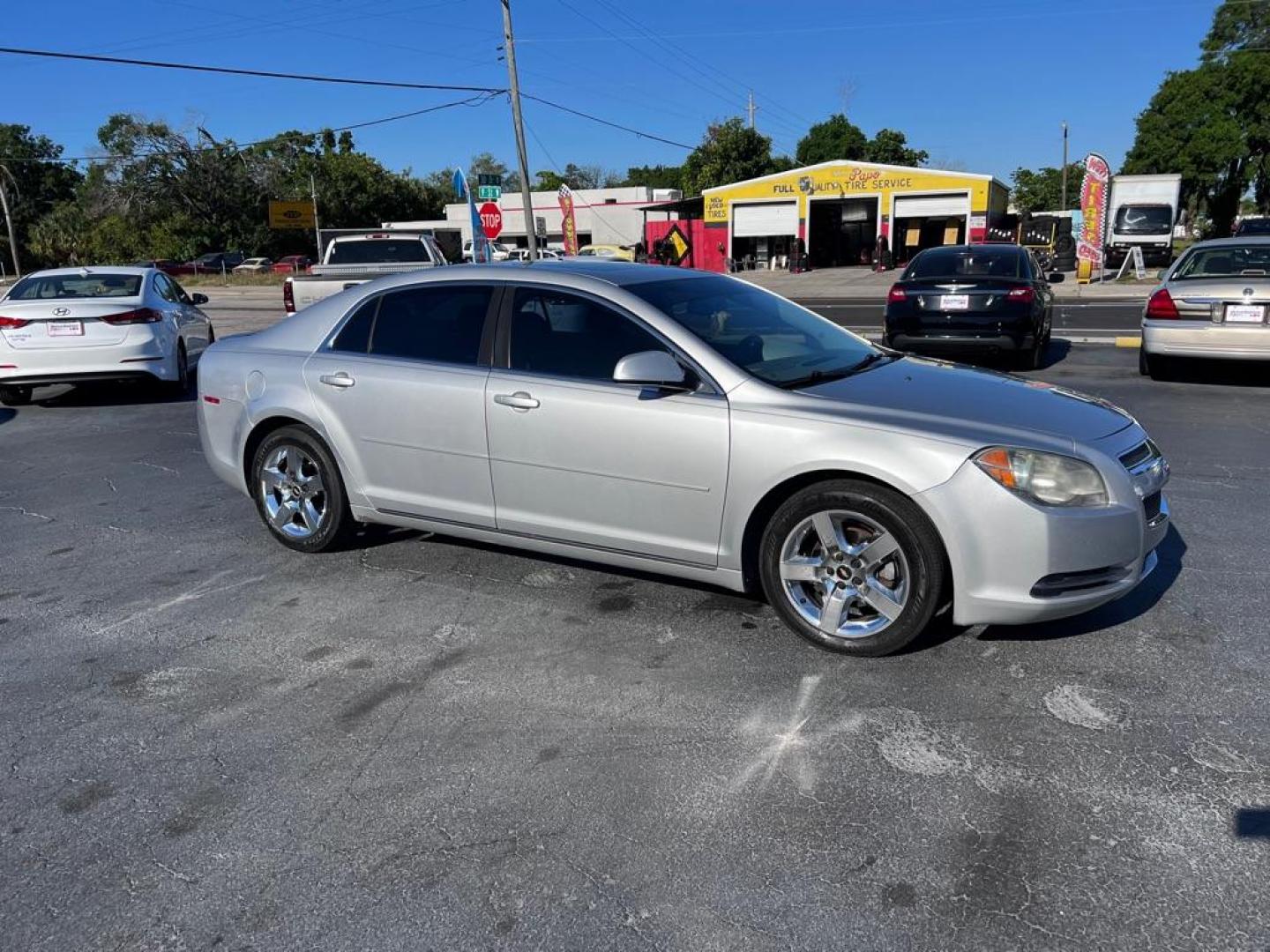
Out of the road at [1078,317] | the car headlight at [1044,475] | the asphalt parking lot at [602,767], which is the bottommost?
the asphalt parking lot at [602,767]

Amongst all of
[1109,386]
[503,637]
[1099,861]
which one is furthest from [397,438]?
[1109,386]

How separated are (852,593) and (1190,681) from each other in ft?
4.18

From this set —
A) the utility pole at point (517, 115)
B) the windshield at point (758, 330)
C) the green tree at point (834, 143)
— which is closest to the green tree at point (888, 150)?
the green tree at point (834, 143)

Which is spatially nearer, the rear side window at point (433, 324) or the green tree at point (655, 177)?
the rear side window at point (433, 324)

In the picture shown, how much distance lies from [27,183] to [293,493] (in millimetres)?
102699

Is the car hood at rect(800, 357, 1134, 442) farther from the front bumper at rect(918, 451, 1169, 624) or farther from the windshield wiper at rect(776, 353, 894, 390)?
the front bumper at rect(918, 451, 1169, 624)

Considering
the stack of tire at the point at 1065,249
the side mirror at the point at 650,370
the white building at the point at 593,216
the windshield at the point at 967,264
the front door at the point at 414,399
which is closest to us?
the side mirror at the point at 650,370

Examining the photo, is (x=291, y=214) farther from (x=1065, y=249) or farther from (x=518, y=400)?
(x=518, y=400)

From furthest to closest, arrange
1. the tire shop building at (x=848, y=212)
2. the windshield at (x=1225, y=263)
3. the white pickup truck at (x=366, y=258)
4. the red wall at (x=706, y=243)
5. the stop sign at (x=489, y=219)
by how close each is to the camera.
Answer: the red wall at (x=706, y=243)
the tire shop building at (x=848, y=212)
the stop sign at (x=489, y=219)
the white pickup truck at (x=366, y=258)
the windshield at (x=1225, y=263)

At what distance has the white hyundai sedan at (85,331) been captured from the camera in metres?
10.3

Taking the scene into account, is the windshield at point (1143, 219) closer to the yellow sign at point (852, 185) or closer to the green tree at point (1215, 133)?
the yellow sign at point (852, 185)

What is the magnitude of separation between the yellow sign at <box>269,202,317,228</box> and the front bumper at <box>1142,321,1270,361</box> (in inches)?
2193

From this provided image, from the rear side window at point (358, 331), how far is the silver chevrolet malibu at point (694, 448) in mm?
13

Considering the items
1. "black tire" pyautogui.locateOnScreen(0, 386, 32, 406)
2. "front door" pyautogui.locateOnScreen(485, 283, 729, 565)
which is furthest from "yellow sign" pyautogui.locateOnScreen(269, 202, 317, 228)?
"front door" pyautogui.locateOnScreen(485, 283, 729, 565)
